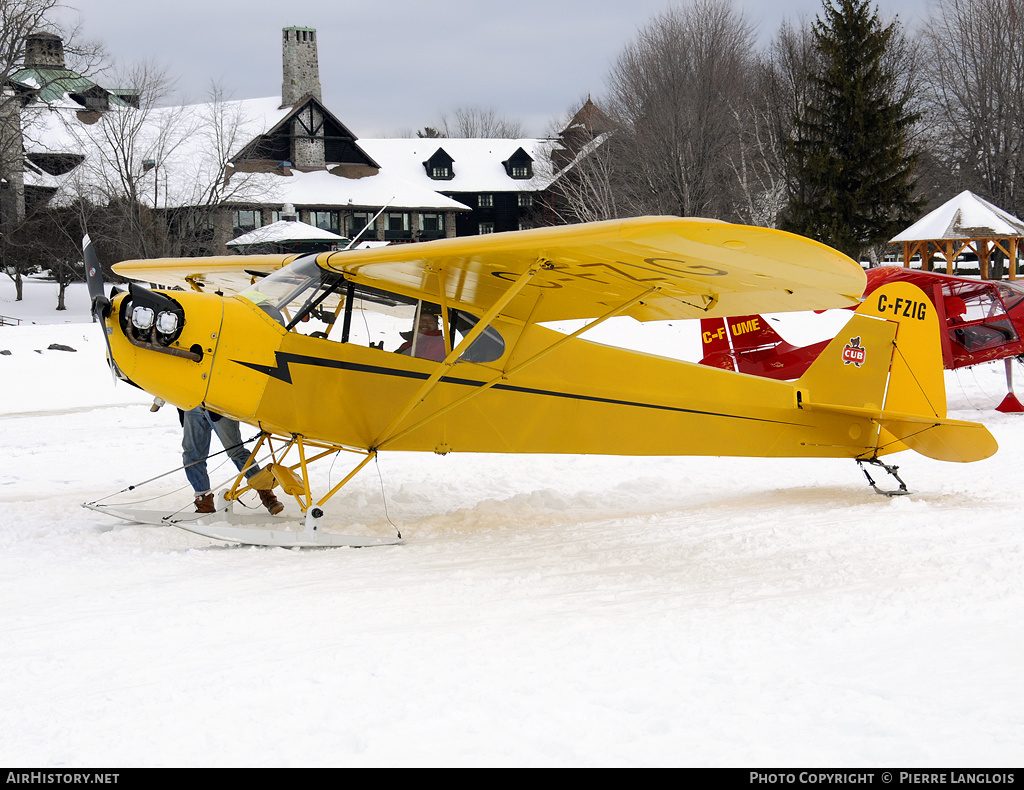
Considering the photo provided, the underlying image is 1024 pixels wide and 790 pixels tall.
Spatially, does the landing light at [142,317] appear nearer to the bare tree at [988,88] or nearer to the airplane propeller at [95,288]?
the airplane propeller at [95,288]

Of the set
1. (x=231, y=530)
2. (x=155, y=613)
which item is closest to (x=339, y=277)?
(x=231, y=530)

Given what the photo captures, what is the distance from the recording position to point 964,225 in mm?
26953

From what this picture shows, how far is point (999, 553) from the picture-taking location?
5359mm

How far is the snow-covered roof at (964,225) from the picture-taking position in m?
26.8

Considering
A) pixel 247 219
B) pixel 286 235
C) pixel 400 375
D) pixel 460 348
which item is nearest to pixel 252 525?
pixel 400 375

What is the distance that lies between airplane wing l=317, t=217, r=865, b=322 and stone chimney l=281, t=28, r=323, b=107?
47.9 meters

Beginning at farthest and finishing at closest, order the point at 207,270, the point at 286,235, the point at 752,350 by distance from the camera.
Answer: the point at 286,235 < the point at 752,350 < the point at 207,270

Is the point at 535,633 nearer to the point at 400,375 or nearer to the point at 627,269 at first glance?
the point at 627,269

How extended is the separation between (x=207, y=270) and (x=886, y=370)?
21.6 ft

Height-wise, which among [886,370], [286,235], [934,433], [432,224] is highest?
[432,224]

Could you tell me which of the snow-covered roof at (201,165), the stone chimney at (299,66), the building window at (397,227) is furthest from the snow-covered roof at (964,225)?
the stone chimney at (299,66)

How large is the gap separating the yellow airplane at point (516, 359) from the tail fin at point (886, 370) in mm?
16

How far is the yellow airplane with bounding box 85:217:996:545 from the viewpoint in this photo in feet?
17.7

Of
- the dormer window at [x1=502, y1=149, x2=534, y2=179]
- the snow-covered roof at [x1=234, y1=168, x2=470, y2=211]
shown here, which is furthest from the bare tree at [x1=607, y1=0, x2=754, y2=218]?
the dormer window at [x1=502, y1=149, x2=534, y2=179]
